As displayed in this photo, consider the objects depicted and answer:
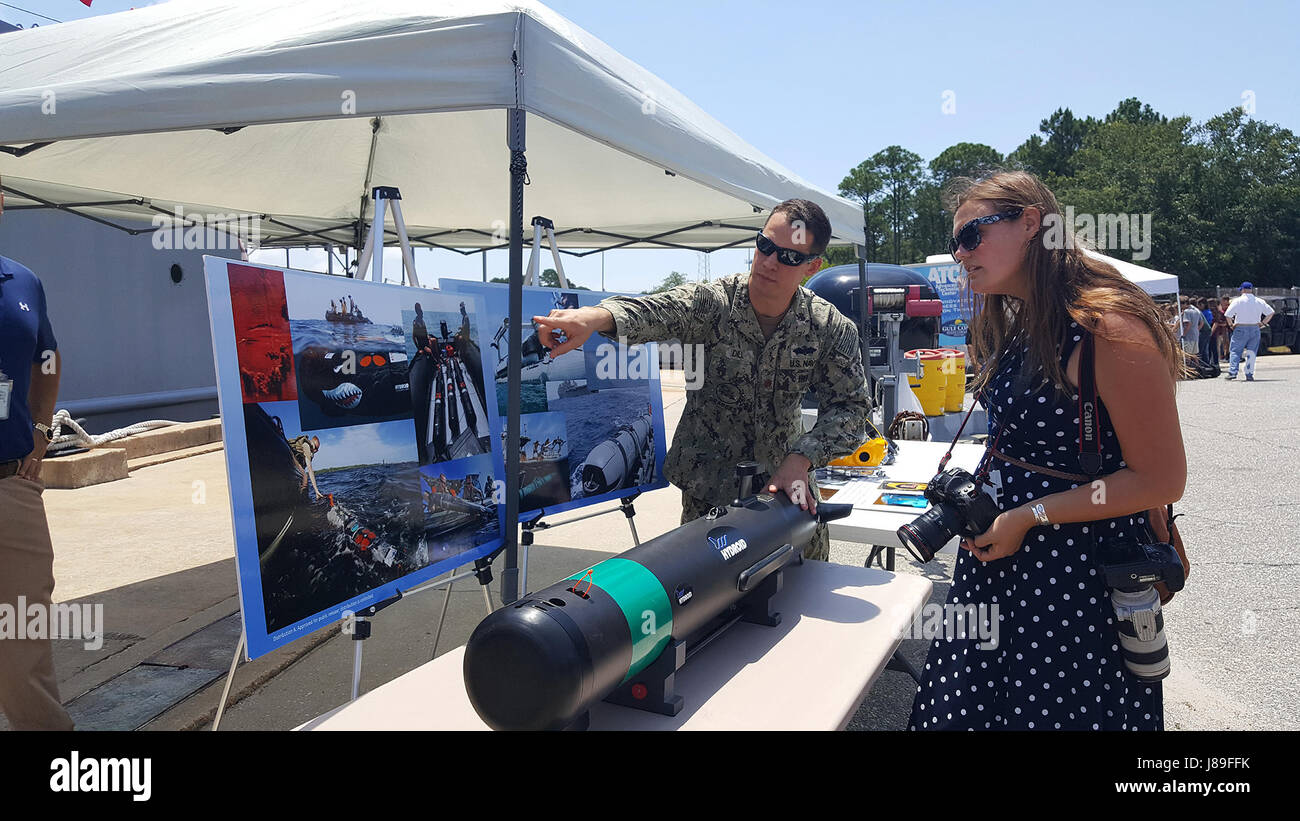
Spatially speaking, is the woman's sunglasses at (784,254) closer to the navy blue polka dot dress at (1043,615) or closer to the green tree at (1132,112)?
the navy blue polka dot dress at (1043,615)

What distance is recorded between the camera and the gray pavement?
321 cm

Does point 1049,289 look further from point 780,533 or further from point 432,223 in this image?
point 432,223

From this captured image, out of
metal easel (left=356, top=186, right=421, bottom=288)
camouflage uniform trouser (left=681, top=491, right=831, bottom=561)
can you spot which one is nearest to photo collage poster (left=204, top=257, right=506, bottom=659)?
metal easel (left=356, top=186, right=421, bottom=288)

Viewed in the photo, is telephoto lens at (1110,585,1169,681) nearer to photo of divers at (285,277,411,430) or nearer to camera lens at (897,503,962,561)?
camera lens at (897,503,962,561)

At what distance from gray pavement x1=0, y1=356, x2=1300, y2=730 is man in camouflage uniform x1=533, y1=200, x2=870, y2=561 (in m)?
1.34

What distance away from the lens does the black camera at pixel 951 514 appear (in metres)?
1.73

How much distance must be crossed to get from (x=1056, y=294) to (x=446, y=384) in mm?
1979

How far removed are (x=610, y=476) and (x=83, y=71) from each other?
2.47 meters

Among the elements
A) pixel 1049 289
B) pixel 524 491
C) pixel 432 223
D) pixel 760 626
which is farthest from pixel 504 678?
pixel 432 223

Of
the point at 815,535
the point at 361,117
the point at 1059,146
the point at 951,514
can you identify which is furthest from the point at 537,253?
the point at 1059,146

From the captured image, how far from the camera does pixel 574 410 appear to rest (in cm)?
349

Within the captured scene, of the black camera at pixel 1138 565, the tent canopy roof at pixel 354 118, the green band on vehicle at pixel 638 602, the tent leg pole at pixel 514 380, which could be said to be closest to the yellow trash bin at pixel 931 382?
the tent canopy roof at pixel 354 118

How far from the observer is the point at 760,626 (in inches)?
81.7

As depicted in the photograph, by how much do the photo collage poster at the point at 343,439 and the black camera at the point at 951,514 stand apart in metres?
1.61
